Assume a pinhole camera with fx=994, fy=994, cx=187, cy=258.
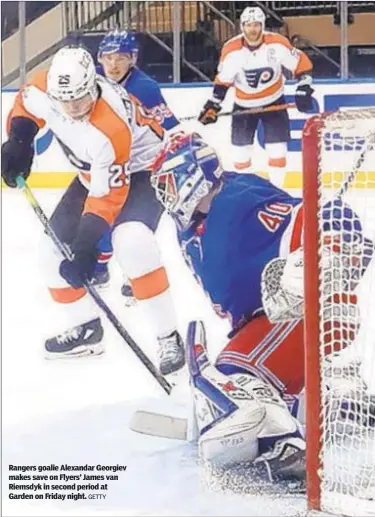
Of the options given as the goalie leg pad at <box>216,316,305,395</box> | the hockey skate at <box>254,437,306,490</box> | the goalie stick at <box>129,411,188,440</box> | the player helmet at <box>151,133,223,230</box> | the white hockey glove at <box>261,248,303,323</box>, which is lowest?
the hockey skate at <box>254,437,306,490</box>

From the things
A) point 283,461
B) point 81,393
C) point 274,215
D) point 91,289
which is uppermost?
point 274,215

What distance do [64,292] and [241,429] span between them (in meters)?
0.47

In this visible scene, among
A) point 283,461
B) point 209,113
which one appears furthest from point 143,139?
point 283,461

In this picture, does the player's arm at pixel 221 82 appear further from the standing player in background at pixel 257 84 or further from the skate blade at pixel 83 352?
the skate blade at pixel 83 352

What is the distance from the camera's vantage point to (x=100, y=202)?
2.05m

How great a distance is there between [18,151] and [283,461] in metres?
0.84

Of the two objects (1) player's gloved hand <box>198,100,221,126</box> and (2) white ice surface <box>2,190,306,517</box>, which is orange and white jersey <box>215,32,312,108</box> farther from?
(2) white ice surface <box>2,190,306,517</box>

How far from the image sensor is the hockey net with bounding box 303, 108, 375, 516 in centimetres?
186

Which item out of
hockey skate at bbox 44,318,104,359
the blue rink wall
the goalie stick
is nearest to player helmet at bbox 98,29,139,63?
the blue rink wall

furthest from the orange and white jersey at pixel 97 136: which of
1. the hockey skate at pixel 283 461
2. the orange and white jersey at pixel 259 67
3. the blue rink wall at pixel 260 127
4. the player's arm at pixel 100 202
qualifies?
the hockey skate at pixel 283 461

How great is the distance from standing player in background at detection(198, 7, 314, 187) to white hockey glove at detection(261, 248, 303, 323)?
17cm

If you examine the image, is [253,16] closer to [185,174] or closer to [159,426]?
[185,174]

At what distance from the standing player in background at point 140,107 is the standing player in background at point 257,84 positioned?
10 cm

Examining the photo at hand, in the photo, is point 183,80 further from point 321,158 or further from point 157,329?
point 157,329
